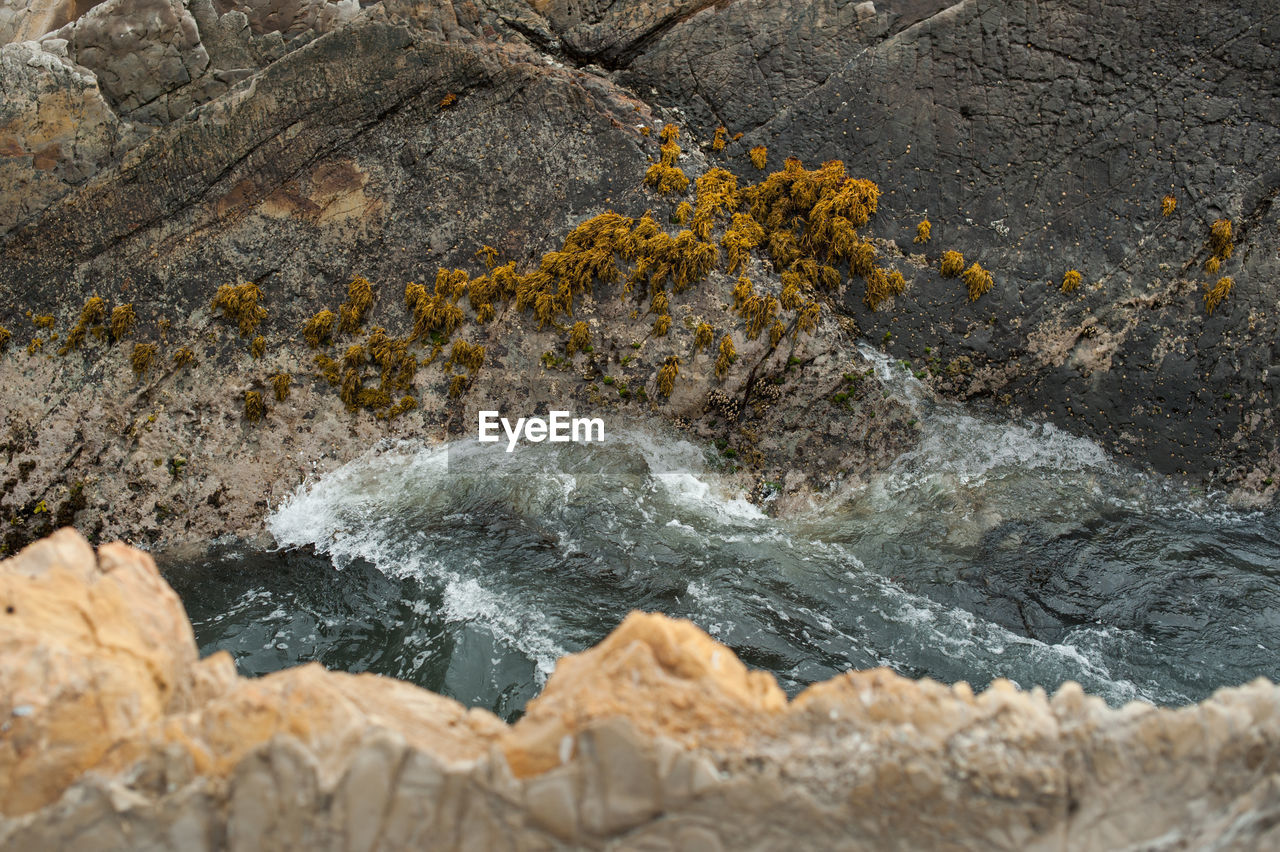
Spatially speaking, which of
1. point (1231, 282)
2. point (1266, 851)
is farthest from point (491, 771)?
point (1231, 282)

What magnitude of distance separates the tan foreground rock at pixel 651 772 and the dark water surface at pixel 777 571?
12.8ft

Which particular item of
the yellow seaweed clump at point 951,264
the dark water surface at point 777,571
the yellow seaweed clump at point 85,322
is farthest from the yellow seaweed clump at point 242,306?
the yellow seaweed clump at point 951,264

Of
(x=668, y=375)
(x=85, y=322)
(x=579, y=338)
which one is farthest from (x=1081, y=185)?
(x=85, y=322)

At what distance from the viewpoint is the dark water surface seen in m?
9.12

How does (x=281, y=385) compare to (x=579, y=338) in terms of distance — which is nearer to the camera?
(x=281, y=385)

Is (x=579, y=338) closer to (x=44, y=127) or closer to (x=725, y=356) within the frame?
(x=725, y=356)

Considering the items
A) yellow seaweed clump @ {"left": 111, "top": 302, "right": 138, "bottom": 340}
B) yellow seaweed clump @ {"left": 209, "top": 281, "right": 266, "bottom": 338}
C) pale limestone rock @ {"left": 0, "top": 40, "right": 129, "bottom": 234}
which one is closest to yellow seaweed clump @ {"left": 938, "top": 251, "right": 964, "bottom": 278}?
yellow seaweed clump @ {"left": 209, "top": 281, "right": 266, "bottom": 338}

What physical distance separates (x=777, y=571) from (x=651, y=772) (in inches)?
227

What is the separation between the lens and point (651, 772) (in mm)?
4648

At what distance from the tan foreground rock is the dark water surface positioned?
12.8ft

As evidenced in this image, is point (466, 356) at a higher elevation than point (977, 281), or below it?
below

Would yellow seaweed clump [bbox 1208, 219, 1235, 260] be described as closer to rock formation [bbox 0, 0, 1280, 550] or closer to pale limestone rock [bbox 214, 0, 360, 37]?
rock formation [bbox 0, 0, 1280, 550]

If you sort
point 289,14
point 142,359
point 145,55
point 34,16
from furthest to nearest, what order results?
point 34,16 → point 289,14 → point 145,55 → point 142,359

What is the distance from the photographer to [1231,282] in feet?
37.8
